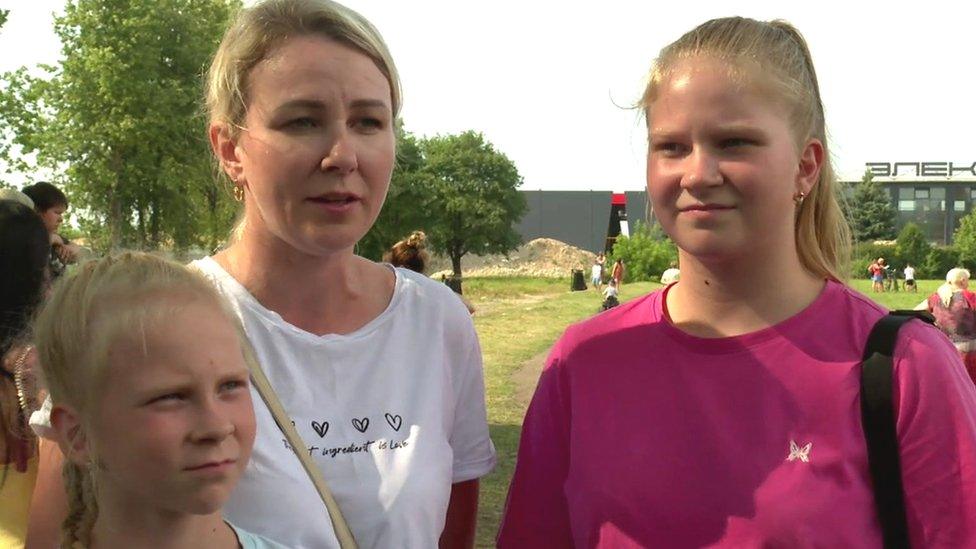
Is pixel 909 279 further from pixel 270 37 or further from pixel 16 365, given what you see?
pixel 270 37

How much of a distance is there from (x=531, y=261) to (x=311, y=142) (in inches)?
3247

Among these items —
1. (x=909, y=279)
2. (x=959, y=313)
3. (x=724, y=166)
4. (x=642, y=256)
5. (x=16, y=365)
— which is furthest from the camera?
(x=642, y=256)

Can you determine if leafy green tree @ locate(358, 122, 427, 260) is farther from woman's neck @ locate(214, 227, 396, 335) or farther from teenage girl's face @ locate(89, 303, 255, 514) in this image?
teenage girl's face @ locate(89, 303, 255, 514)

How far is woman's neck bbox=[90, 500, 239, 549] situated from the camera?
191 centimetres

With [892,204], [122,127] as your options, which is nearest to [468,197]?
[122,127]

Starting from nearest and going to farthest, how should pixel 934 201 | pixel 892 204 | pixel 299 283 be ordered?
1. pixel 299 283
2. pixel 892 204
3. pixel 934 201

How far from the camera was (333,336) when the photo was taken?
7.77 ft

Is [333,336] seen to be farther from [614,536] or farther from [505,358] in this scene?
[505,358]

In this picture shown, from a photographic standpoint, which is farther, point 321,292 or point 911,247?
point 911,247

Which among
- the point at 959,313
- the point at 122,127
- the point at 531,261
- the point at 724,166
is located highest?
the point at 122,127

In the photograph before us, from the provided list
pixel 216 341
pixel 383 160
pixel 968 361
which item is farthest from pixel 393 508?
pixel 968 361

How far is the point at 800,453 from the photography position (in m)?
2.04

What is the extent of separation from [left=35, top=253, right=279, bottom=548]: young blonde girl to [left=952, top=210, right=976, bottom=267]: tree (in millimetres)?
86694

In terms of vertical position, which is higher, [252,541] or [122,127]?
[122,127]
